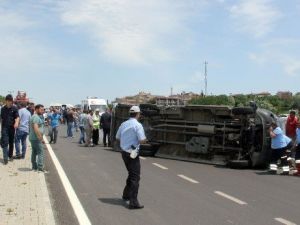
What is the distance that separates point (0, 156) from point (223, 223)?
1088cm

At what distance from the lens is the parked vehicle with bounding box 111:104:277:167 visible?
16.3 metres

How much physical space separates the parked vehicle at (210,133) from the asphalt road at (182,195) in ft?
2.94

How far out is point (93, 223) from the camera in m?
8.00

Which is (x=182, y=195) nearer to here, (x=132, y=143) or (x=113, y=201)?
(x=113, y=201)

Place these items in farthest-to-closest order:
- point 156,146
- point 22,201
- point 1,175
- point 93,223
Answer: point 156,146 < point 1,175 < point 22,201 < point 93,223

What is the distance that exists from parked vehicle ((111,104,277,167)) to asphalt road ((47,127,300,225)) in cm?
90

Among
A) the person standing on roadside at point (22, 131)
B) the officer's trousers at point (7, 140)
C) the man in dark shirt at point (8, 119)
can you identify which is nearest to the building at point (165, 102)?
the person standing on roadside at point (22, 131)

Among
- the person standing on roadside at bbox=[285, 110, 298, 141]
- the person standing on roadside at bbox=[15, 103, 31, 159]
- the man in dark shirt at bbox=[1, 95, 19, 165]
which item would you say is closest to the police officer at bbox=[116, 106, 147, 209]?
the man in dark shirt at bbox=[1, 95, 19, 165]

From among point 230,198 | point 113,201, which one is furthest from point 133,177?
point 230,198

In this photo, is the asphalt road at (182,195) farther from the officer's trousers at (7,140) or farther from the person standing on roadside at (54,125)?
the person standing on roadside at (54,125)

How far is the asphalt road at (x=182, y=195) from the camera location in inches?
335

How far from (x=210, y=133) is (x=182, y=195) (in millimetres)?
6884

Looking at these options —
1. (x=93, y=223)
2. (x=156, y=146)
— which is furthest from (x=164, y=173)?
(x=93, y=223)

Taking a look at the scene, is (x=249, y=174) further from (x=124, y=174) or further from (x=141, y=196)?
(x=141, y=196)
